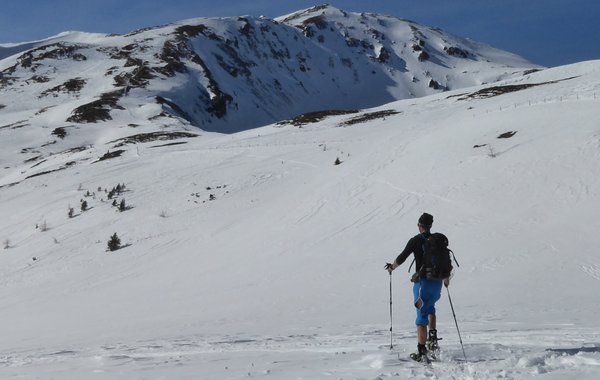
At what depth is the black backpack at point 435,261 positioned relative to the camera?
6.70 m

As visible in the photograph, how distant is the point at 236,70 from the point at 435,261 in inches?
4356

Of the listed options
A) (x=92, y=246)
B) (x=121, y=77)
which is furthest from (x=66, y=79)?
(x=92, y=246)

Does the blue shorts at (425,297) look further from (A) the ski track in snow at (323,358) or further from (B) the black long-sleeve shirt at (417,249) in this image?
(A) the ski track in snow at (323,358)

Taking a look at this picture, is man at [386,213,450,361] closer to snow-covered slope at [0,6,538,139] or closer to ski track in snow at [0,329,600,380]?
ski track in snow at [0,329,600,380]

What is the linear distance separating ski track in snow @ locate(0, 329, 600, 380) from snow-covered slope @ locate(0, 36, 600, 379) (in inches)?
1.5

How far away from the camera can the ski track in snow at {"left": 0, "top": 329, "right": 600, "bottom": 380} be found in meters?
5.96

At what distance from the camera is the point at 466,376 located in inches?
229

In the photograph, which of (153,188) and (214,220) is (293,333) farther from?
(153,188)

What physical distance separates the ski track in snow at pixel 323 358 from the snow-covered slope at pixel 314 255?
0.04 metres

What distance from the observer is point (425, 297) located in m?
6.88

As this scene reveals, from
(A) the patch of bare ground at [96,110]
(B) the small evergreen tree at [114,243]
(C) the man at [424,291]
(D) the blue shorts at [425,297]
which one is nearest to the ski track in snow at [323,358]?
(C) the man at [424,291]

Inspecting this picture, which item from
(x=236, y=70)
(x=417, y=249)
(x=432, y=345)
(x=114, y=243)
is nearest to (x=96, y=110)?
(x=236, y=70)

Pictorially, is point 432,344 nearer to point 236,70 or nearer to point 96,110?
point 96,110

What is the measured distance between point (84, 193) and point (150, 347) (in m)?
19.3
